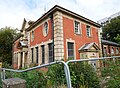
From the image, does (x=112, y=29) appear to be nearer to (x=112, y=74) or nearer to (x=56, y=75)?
(x=112, y=74)

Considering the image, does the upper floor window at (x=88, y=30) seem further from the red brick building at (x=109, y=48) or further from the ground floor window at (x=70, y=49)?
the red brick building at (x=109, y=48)

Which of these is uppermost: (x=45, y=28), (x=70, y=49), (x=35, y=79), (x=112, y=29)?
(x=112, y=29)

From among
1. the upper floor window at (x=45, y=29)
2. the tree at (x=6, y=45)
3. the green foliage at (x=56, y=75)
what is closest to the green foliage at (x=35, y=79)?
the green foliage at (x=56, y=75)

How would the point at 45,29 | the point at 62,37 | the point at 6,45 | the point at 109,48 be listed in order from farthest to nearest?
the point at 6,45, the point at 109,48, the point at 45,29, the point at 62,37

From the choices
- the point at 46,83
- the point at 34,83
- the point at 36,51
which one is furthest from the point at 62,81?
the point at 36,51

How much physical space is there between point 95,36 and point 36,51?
7.45 m

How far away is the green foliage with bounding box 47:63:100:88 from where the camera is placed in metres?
4.17

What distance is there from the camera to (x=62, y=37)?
12.9 m

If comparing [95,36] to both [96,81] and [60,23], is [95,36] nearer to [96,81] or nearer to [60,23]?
[60,23]

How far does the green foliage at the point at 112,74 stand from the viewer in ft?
12.9

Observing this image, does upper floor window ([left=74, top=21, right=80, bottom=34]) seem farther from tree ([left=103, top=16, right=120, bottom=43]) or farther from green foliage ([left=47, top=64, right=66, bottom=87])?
tree ([left=103, top=16, right=120, bottom=43])

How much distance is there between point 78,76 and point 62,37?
337 inches

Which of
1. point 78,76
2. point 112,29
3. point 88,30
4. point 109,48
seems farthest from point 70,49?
point 112,29

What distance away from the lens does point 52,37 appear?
13.4 metres
